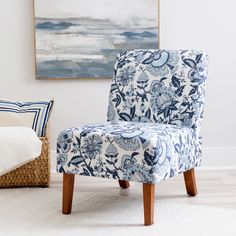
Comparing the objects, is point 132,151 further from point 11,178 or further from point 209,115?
point 209,115

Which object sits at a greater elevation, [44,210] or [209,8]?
[209,8]

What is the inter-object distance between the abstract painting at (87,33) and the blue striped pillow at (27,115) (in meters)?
0.40

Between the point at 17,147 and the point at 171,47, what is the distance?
1383 mm

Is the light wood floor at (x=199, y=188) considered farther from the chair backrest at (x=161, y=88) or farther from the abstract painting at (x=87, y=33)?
the abstract painting at (x=87, y=33)

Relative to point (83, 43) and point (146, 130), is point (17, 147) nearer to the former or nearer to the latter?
point (146, 130)

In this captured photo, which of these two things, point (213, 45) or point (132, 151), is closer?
point (132, 151)

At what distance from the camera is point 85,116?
3.66 metres

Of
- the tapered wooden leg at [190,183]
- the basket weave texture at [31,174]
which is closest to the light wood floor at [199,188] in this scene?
the tapered wooden leg at [190,183]

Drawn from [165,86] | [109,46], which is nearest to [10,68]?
[109,46]

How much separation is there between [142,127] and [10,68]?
1429mm

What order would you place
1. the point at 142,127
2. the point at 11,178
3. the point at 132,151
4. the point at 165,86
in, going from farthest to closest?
the point at 11,178 < the point at 165,86 < the point at 142,127 < the point at 132,151

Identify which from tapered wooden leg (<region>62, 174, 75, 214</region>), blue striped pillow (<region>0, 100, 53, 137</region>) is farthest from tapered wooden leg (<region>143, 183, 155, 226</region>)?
blue striped pillow (<region>0, 100, 53, 137</region>)

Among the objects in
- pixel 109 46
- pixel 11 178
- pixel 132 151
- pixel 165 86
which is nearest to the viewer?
pixel 132 151

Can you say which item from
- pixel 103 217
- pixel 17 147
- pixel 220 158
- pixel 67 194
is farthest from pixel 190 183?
pixel 17 147
